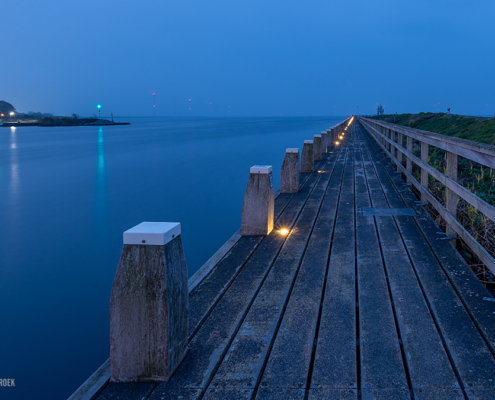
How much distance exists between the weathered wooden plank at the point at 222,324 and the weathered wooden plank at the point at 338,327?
664mm

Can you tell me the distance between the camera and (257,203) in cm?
558

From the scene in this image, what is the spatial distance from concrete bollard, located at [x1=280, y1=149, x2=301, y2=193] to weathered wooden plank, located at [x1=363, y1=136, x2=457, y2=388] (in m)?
3.63

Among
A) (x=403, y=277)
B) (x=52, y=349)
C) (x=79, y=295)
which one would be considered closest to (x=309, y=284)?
(x=403, y=277)

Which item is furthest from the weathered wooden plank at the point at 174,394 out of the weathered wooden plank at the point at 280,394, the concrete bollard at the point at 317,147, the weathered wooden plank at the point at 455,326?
the concrete bollard at the point at 317,147

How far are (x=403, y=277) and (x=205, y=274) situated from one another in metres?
2.04

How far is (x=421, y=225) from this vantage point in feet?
19.7

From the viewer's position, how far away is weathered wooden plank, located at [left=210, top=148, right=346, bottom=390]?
8.32 feet

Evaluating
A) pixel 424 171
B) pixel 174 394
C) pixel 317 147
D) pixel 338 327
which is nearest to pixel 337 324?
pixel 338 327

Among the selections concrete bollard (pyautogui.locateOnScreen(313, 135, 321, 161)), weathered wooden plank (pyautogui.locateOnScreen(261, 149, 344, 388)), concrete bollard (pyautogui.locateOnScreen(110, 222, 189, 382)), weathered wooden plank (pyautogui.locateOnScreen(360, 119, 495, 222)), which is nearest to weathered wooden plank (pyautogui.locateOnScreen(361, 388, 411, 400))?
weathered wooden plank (pyautogui.locateOnScreen(261, 149, 344, 388))

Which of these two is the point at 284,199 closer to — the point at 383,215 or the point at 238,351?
the point at 383,215

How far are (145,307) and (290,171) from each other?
6658 mm

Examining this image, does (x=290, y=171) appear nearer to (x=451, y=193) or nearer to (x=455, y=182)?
(x=451, y=193)

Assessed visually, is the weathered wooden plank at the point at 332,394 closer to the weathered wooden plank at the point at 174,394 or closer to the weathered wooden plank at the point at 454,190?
the weathered wooden plank at the point at 174,394

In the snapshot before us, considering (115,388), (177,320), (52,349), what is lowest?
(52,349)
